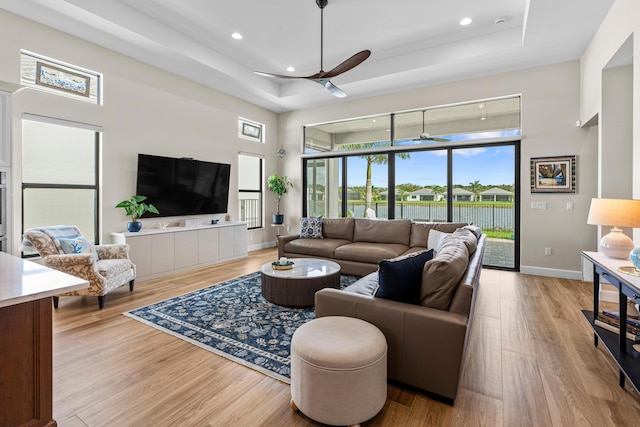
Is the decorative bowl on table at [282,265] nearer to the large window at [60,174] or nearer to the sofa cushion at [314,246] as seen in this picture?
the sofa cushion at [314,246]

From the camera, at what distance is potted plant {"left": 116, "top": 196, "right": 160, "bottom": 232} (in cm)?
457

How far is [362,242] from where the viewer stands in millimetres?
5277

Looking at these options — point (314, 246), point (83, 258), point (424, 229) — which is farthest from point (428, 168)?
point (83, 258)

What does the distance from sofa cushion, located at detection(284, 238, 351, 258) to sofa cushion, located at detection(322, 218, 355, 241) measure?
0.52ft

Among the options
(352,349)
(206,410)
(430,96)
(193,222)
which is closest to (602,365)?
(352,349)

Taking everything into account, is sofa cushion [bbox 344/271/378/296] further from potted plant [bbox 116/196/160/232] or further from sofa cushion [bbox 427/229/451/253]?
potted plant [bbox 116/196/160/232]

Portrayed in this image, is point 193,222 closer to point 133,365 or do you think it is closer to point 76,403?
point 133,365

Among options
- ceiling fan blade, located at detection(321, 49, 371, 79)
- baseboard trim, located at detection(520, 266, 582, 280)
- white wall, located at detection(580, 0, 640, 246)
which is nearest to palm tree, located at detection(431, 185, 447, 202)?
baseboard trim, located at detection(520, 266, 582, 280)

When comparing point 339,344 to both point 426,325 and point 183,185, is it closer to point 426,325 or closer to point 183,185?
point 426,325

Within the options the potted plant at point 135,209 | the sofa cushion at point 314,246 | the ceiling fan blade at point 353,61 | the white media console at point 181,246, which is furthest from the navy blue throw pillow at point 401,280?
the potted plant at point 135,209

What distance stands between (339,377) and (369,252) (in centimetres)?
310

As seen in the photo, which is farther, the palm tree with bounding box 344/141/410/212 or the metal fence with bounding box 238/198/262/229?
the metal fence with bounding box 238/198/262/229

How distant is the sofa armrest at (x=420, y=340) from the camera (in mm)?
1783

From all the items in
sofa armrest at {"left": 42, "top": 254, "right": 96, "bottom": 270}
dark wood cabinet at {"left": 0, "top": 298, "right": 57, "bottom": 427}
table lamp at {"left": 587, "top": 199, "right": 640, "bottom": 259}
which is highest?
table lamp at {"left": 587, "top": 199, "right": 640, "bottom": 259}
